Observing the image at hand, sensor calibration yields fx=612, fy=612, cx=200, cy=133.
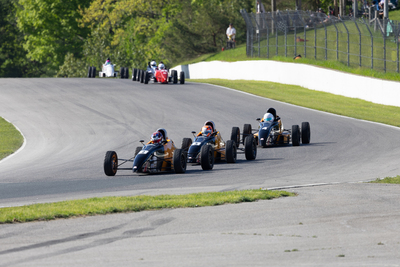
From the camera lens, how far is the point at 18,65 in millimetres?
85438

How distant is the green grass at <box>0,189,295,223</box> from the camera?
30.8 feet

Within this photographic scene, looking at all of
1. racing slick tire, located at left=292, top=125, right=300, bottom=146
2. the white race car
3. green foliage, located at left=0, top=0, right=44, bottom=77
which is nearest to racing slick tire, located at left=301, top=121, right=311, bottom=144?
racing slick tire, located at left=292, top=125, right=300, bottom=146

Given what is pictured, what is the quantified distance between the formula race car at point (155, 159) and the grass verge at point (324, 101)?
12.1 metres

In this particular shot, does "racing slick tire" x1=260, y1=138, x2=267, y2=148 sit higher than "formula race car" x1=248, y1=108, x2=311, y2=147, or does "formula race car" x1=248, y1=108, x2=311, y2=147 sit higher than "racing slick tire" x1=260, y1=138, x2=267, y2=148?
"formula race car" x1=248, y1=108, x2=311, y2=147

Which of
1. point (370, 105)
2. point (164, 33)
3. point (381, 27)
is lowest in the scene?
point (370, 105)

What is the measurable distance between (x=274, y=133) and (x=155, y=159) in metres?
5.72

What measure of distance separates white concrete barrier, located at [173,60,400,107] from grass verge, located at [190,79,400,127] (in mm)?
477

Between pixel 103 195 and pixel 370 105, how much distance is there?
69.0 ft

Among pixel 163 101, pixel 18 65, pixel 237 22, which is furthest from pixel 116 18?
pixel 163 101

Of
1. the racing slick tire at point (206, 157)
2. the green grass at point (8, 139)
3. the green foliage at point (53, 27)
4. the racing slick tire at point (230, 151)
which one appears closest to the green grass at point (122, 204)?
the racing slick tire at point (206, 157)

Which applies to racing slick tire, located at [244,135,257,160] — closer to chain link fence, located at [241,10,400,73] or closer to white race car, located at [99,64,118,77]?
chain link fence, located at [241,10,400,73]

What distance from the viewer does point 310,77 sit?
36656 millimetres

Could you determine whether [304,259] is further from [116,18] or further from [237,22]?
[116,18]

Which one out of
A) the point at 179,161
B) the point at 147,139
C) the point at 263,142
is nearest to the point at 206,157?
the point at 179,161
